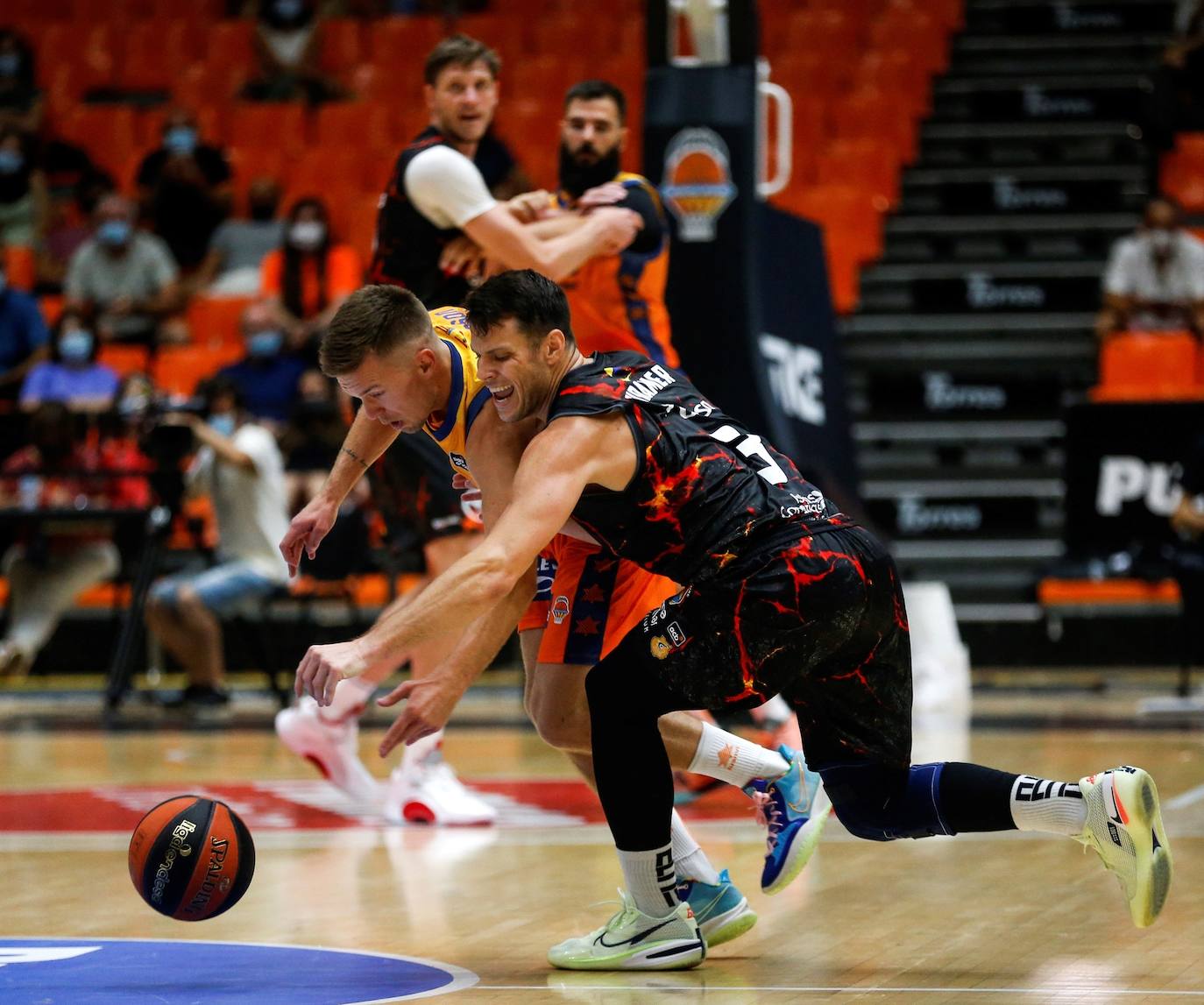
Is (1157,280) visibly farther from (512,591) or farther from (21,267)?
(512,591)

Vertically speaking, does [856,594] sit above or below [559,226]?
below

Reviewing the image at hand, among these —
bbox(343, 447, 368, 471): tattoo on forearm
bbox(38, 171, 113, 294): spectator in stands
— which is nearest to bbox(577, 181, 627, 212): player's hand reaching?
bbox(343, 447, 368, 471): tattoo on forearm

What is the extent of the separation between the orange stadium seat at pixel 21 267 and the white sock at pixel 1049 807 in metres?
11.6

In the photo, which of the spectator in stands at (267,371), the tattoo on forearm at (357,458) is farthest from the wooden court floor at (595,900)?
the spectator in stands at (267,371)

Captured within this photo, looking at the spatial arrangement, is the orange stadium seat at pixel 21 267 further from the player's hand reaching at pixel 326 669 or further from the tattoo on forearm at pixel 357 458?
the player's hand reaching at pixel 326 669

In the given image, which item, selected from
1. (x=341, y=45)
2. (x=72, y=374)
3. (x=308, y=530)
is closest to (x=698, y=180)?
(x=308, y=530)

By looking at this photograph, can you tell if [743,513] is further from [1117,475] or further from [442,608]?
[1117,475]

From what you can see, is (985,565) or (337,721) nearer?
(337,721)

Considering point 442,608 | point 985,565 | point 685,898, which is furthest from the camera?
point 985,565

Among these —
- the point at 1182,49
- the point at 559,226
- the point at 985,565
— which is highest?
the point at 1182,49

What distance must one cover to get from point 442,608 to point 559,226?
7.76 feet

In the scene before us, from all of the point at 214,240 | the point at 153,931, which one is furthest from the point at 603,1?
the point at 153,931

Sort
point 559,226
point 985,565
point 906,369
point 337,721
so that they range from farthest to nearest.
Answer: point 906,369, point 985,565, point 337,721, point 559,226

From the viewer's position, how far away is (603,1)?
52.4 ft
